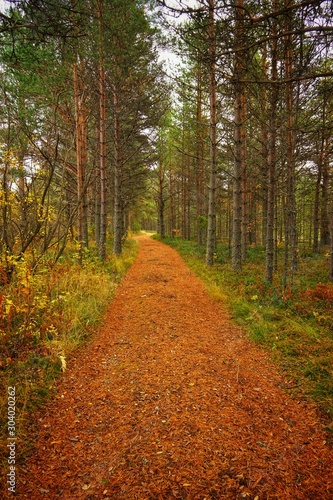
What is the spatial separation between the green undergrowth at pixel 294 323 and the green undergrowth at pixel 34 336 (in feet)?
10.7

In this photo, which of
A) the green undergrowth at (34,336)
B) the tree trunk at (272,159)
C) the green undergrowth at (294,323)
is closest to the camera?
the green undergrowth at (34,336)

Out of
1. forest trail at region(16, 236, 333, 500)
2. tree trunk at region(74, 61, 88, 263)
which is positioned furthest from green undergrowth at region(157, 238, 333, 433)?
tree trunk at region(74, 61, 88, 263)

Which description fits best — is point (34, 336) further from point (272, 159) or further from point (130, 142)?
point (130, 142)

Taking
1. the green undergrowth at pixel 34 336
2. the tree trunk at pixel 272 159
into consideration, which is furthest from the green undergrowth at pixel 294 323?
the green undergrowth at pixel 34 336

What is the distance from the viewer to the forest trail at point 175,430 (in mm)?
2041

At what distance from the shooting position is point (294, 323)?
4750mm

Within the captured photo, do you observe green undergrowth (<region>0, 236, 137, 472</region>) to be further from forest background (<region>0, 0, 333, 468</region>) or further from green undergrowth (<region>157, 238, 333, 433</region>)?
green undergrowth (<region>157, 238, 333, 433</region>)

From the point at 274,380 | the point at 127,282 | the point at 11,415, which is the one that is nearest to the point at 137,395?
the point at 11,415

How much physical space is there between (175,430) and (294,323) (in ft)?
10.8

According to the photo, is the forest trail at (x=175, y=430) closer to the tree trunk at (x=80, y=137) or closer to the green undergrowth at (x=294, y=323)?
the green undergrowth at (x=294, y=323)

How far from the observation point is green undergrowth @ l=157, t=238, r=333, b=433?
3.32 meters

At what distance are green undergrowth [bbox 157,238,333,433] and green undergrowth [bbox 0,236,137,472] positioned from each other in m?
3.26

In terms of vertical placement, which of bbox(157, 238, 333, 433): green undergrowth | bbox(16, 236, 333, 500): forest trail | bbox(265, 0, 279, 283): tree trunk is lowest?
bbox(16, 236, 333, 500): forest trail

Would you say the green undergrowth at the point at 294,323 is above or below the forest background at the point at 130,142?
below
